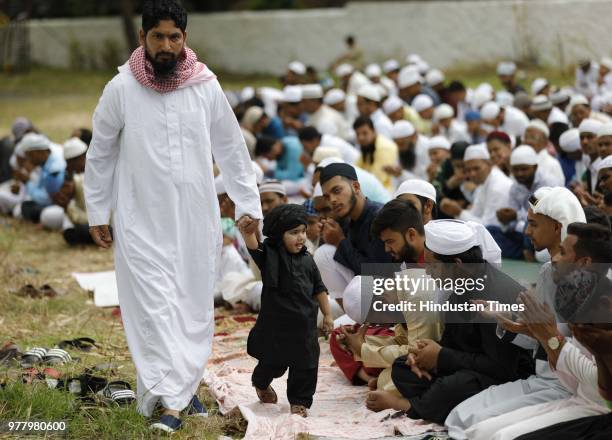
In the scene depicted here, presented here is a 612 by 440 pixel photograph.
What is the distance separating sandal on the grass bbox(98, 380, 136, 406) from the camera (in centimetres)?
467

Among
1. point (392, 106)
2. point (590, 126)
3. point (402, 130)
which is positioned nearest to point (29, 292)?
point (402, 130)

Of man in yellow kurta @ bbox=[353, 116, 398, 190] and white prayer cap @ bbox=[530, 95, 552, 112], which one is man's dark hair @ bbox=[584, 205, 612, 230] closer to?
man in yellow kurta @ bbox=[353, 116, 398, 190]

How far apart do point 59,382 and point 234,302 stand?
2036mm

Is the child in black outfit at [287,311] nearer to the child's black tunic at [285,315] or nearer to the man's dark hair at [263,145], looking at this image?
the child's black tunic at [285,315]

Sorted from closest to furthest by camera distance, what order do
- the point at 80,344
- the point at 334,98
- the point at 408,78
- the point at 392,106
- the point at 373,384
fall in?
the point at 373,384 → the point at 80,344 → the point at 392,106 → the point at 334,98 → the point at 408,78

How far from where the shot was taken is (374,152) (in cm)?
917

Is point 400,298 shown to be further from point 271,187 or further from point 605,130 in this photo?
point 605,130

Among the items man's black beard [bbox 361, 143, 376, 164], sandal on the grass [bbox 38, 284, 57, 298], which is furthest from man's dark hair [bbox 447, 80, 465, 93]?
sandal on the grass [bbox 38, 284, 57, 298]

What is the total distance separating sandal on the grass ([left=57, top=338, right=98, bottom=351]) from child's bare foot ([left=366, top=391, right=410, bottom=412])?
1932mm

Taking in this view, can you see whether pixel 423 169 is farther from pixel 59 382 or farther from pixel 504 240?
pixel 59 382

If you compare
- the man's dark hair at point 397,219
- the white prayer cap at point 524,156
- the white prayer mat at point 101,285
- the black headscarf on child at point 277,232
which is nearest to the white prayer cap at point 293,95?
the white prayer mat at point 101,285

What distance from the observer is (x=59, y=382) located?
16.3ft

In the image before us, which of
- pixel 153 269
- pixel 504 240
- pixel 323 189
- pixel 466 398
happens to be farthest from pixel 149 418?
pixel 504 240

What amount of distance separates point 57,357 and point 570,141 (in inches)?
183
